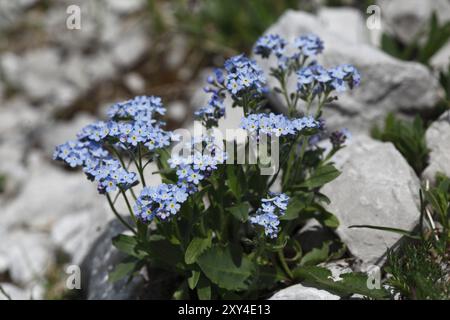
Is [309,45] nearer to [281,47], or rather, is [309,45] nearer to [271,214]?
[281,47]

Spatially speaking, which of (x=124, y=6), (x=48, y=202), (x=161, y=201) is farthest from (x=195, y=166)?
(x=124, y=6)

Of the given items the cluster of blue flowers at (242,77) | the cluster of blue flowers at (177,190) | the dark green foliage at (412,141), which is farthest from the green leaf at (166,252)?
the dark green foliage at (412,141)

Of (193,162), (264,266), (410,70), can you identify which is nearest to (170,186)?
(193,162)

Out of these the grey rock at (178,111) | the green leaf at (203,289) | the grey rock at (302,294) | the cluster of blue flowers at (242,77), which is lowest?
the grey rock at (302,294)

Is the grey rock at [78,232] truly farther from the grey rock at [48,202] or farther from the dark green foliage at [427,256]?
the dark green foliage at [427,256]

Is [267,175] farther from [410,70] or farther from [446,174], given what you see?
[410,70]

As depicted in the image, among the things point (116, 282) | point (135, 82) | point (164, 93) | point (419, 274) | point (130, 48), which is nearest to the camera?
point (419, 274)
